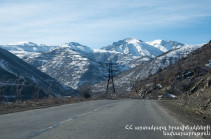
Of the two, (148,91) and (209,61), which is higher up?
(209,61)

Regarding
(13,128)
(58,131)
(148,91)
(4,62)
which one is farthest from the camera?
(4,62)

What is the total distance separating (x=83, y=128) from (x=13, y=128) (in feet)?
7.82

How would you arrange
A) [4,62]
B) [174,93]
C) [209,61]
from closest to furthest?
[174,93]
[209,61]
[4,62]

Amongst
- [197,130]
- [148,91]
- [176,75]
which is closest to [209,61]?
[176,75]

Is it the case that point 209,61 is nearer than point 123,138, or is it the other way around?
point 123,138

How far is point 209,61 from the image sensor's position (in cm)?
9631

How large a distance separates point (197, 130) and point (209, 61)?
8858cm

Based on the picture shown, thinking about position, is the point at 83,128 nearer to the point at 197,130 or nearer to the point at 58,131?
the point at 58,131

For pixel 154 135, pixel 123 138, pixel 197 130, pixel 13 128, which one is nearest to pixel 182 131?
pixel 197 130

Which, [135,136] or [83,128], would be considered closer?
[135,136]

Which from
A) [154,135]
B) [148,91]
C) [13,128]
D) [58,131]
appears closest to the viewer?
[154,135]

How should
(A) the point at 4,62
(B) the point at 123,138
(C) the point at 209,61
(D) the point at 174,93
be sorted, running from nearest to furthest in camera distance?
(B) the point at 123,138 < (D) the point at 174,93 < (C) the point at 209,61 < (A) the point at 4,62

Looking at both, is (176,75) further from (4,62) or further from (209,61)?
(4,62)

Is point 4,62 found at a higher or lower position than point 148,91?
higher
